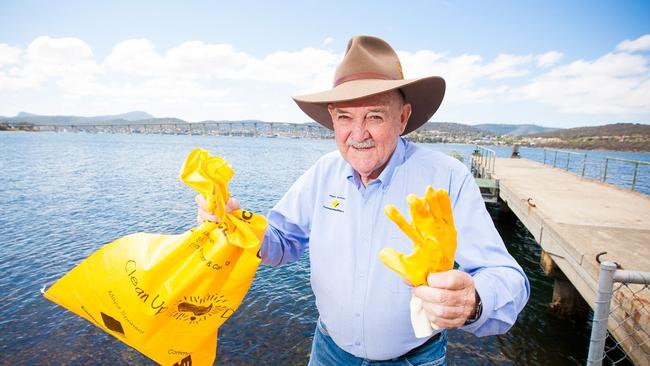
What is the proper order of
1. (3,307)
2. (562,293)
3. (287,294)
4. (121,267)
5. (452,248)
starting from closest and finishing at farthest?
(452,248) < (121,267) < (562,293) < (3,307) < (287,294)

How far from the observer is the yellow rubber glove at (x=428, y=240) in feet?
4.14

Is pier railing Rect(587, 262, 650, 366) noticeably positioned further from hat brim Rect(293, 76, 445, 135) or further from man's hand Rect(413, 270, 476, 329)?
man's hand Rect(413, 270, 476, 329)

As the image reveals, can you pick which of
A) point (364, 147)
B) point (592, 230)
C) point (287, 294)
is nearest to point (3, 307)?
point (287, 294)

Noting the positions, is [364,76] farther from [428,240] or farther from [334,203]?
[428,240]

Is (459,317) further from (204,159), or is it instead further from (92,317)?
(92,317)

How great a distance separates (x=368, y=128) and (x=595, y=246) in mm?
5826

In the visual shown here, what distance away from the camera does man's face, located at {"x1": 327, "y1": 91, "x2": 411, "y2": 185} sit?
6.98ft

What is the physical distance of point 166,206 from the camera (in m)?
21.5

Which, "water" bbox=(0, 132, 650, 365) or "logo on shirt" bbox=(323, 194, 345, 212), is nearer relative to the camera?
"logo on shirt" bbox=(323, 194, 345, 212)

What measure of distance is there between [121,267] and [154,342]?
468mm

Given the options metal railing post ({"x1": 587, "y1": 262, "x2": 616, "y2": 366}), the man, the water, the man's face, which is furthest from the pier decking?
the man's face

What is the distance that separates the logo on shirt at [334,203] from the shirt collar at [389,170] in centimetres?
16

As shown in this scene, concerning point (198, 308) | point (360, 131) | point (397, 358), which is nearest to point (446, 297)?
point (397, 358)

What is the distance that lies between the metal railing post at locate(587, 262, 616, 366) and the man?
137 cm
